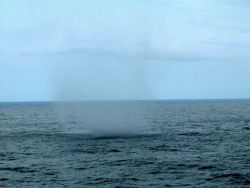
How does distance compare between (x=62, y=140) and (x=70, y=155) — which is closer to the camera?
(x=70, y=155)

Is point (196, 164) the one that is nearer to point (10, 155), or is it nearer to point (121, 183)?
point (121, 183)

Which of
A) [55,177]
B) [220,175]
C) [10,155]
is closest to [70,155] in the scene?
→ [10,155]

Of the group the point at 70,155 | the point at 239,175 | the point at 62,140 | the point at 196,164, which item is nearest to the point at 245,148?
the point at 196,164

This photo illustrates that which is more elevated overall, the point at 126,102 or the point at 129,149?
the point at 126,102

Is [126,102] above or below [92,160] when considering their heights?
above

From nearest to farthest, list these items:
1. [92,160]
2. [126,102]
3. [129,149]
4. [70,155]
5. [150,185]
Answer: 1. [150,185]
2. [92,160]
3. [70,155]
4. [129,149]
5. [126,102]

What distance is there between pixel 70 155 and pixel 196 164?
13480 mm

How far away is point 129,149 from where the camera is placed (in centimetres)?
4834

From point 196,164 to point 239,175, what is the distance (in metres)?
5.67

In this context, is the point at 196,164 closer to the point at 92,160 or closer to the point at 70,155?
the point at 92,160

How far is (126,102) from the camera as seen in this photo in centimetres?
6600

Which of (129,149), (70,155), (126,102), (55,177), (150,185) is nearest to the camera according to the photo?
(150,185)

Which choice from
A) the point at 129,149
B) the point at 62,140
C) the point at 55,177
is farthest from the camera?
the point at 62,140

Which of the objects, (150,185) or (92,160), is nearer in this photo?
(150,185)
